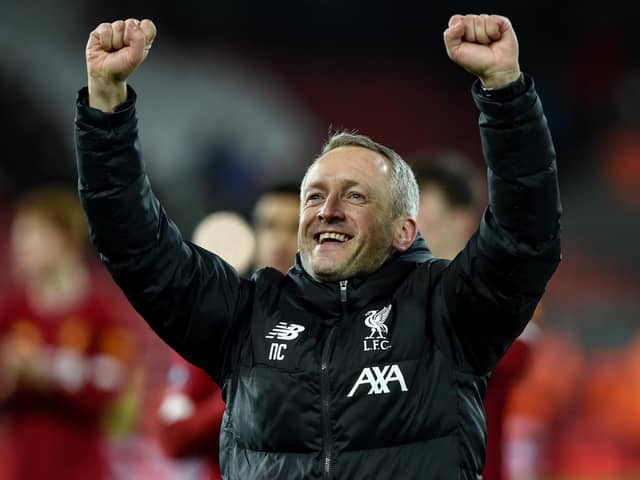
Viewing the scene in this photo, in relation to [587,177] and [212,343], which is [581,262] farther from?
[212,343]

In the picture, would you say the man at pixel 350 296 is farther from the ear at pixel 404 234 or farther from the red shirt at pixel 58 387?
the red shirt at pixel 58 387

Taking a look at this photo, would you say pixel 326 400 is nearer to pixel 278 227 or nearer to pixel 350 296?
pixel 350 296

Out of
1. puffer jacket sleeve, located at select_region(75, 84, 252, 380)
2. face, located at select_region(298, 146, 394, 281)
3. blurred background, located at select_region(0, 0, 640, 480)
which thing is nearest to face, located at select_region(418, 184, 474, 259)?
face, located at select_region(298, 146, 394, 281)

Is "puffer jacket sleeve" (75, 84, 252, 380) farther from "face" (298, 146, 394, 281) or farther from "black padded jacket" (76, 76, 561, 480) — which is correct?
"face" (298, 146, 394, 281)

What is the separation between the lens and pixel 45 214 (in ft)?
17.2

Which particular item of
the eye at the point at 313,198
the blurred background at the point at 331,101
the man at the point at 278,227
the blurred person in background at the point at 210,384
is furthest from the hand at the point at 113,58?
the blurred background at the point at 331,101

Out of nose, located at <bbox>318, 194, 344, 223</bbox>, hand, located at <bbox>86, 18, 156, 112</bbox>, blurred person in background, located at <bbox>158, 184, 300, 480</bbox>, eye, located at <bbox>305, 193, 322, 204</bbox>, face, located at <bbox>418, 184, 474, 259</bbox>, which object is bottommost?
blurred person in background, located at <bbox>158, 184, 300, 480</bbox>

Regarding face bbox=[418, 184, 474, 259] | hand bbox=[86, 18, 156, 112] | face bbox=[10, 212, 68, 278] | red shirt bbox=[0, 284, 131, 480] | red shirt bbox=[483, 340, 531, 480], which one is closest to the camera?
hand bbox=[86, 18, 156, 112]

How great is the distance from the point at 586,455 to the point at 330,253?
7568 mm

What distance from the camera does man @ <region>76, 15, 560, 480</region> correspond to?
2469mm

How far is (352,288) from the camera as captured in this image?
270cm

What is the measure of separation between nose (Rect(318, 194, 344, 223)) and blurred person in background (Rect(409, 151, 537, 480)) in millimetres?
1225

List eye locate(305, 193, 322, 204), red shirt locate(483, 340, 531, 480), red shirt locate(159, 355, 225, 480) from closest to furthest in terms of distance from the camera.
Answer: eye locate(305, 193, 322, 204) < red shirt locate(159, 355, 225, 480) < red shirt locate(483, 340, 531, 480)

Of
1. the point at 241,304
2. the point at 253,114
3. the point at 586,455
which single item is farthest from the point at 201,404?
the point at 253,114
